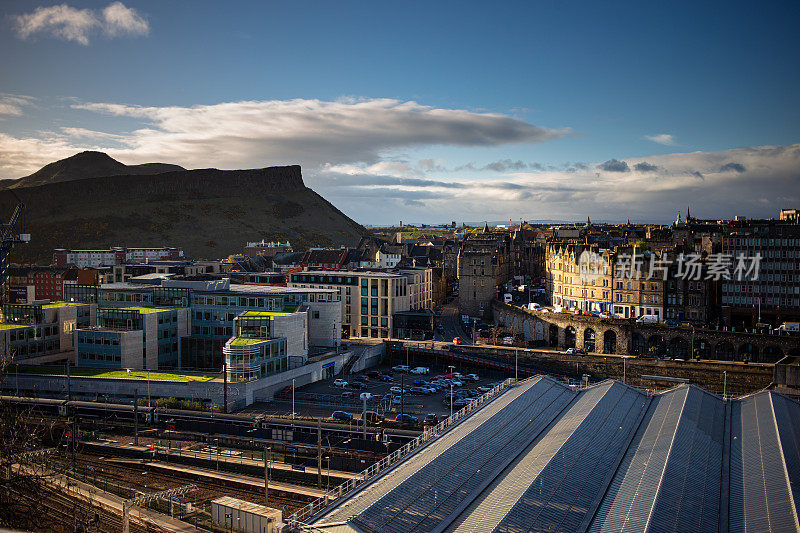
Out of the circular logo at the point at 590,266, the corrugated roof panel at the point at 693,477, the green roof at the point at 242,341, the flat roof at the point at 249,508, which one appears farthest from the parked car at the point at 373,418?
the circular logo at the point at 590,266

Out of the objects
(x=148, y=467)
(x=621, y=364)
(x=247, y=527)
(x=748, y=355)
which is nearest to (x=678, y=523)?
(x=247, y=527)

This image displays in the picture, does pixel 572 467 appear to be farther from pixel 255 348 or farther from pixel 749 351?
pixel 749 351

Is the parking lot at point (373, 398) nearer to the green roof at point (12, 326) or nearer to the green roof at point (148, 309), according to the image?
the green roof at point (148, 309)

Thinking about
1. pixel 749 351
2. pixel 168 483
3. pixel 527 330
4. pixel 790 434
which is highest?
pixel 790 434

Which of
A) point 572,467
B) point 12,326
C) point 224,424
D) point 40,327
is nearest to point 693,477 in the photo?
point 572,467

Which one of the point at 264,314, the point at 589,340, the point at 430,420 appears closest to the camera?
the point at 430,420

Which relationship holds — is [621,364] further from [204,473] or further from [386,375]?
[204,473]

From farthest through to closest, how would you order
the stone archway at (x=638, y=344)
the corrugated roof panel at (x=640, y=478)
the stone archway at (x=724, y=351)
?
the stone archway at (x=638, y=344), the stone archway at (x=724, y=351), the corrugated roof panel at (x=640, y=478)
